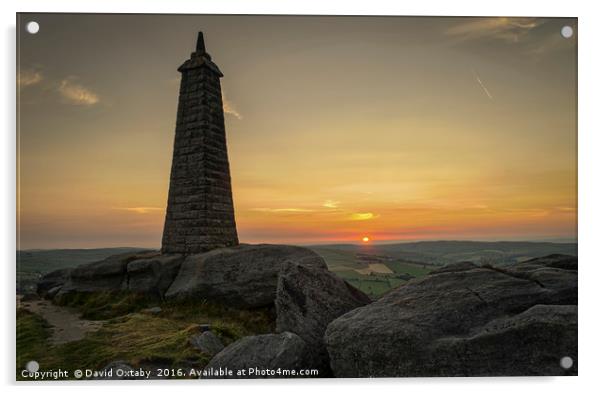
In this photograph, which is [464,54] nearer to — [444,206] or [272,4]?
[444,206]

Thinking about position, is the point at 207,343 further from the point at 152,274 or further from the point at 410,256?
the point at 410,256

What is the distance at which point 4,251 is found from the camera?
25.9ft

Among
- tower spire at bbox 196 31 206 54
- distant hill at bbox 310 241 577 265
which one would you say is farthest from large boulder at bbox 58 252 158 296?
distant hill at bbox 310 241 577 265

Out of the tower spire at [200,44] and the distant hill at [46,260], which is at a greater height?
the tower spire at [200,44]

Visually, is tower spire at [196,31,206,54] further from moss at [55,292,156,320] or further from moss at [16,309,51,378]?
moss at [16,309,51,378]

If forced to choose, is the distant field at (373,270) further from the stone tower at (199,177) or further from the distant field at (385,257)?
the stone tower at (199,177)

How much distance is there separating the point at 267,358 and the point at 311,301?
131 cm

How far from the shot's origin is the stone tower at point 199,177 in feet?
36.4

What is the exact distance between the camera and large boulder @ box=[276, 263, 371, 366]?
7871 mm

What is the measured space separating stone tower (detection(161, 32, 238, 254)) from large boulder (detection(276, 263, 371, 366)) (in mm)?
3308

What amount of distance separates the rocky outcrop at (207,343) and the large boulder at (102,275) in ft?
9.52

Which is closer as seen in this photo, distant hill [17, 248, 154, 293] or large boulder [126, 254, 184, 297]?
distant hill [17, 248, 154, 293]

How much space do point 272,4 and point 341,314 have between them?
586 cm

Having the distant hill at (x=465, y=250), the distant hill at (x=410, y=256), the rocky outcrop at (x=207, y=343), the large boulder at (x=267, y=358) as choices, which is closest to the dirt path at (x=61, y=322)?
the rocky outcrop at (x=207, y=343)
